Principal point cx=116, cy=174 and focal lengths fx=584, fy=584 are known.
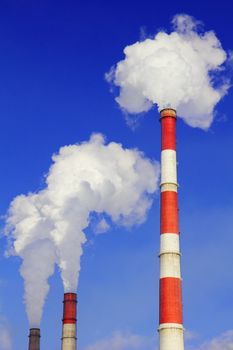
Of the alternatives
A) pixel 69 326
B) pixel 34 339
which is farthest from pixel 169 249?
pixel 34 339

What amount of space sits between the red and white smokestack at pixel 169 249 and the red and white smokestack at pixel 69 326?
1118 centimetres

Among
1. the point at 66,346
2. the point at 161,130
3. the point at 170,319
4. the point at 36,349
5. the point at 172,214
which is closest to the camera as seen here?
the point at 170,319

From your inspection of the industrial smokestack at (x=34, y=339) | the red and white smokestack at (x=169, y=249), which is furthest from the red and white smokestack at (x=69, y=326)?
the red and white smokestack at (x=169, y=249)

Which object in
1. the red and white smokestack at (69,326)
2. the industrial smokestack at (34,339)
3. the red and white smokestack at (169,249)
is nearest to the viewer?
the red and white smokestack at (169,249)

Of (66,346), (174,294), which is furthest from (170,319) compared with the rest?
(66,346)

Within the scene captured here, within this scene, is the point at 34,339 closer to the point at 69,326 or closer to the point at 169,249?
the point at 69,326

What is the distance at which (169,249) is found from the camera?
26.6 m

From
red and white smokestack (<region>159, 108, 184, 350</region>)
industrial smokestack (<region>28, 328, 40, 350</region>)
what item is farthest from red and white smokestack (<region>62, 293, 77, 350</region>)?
red and white smokestack (<region>159, 108, 184, 350</region>)

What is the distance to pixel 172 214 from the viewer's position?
26875 millimetres

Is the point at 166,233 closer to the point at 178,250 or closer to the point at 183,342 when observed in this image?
the point at 178,250

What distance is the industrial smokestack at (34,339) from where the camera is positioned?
125 feet

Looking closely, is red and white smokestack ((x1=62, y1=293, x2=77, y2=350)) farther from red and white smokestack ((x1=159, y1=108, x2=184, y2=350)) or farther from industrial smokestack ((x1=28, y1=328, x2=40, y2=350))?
red and white smokestack ((x1=159, y1=108, x2=184, y2=350))

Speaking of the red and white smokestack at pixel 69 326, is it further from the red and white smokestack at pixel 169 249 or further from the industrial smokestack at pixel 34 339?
the red and white smokestack at pixel 169 249

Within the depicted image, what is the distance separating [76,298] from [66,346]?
10.8 ft
